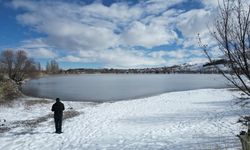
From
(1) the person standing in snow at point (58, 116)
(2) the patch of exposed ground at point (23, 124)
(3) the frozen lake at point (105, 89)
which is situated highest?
(1) the person standing in snow at point (58, 116)

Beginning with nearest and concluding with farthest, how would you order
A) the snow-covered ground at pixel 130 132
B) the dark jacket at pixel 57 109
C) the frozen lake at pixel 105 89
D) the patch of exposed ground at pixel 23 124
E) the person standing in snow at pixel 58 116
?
the snow-covered ground at pixel 130 132 → the person standing in snow at pixel 58 116 → the dark jacket at pixel 57 109 → the patch of exposed ground at pixel 23 124 → the frozen lake at pixel 105 89

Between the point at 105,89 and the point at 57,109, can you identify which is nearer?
the point at 57,109

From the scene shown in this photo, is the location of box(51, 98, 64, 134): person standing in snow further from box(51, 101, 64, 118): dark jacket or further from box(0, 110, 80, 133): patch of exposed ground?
box(0, 110, 80, 133): patch of exposed ground

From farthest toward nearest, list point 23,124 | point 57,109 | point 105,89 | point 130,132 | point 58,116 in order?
1. point 105,89
2. point 23,124
3. point 57,109
4. point 58,116
5. point 130,132

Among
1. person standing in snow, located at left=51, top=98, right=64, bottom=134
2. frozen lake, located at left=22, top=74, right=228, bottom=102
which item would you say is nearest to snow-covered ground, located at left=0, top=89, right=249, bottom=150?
person standing in snow, located at left=51, top=98, right=64, bottom=134

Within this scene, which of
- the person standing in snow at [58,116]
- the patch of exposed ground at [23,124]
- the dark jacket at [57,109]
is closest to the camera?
the person standing in snow at [58,116]

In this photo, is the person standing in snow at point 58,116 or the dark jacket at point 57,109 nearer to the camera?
the person standing in snow at point 58,116

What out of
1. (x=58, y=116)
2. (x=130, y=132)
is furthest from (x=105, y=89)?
(x=130, y=132)

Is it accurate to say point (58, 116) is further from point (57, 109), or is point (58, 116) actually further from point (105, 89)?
point (105, 89)

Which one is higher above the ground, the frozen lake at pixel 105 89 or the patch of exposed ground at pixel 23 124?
the patch of exposed ground at pixel 23 124

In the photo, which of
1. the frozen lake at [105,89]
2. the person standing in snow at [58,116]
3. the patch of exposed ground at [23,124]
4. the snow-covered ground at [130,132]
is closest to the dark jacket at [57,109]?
the person standing in snow at [58,116]

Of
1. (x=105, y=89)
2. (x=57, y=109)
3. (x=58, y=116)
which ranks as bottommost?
(x=105, y=89)

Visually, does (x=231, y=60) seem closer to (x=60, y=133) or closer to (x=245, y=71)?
(x=245, y=71)

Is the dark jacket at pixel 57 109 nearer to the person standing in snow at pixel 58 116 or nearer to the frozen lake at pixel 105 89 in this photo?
the person standing in snow at pixel 58 116
